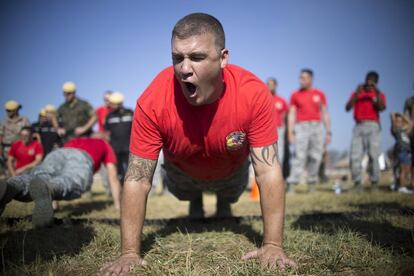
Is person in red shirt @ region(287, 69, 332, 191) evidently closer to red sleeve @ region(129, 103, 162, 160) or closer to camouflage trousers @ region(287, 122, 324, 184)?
camouflage trousers @ region(287, 122, 324, 184)

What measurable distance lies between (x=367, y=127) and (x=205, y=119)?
20.8 ft

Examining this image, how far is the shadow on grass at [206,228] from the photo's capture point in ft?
10.9

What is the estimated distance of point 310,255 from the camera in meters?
2.56

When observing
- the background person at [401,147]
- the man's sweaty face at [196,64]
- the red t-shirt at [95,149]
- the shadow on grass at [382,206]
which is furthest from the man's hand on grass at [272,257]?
the background person at [401,147]

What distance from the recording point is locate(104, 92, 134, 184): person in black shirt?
7.88 metres

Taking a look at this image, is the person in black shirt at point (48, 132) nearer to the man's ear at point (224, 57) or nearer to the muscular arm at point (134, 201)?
the muscular arm at point (134, 201)

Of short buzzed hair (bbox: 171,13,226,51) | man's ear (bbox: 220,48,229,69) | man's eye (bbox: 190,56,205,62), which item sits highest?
short buzzed hair (bbox: 171,13,226,51)

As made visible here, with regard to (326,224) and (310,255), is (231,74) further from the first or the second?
(326,224)

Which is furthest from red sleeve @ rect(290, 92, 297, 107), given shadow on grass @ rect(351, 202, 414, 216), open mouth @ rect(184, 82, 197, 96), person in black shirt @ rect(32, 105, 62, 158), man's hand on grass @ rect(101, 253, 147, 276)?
man's hand on grass @ rect(101, 253, 147, 276)

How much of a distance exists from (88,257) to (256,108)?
1.72 m

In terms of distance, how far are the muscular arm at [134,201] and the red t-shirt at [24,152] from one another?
6.56 m

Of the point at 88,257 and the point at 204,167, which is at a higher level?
the point at 204,167

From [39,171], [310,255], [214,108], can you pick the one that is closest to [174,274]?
[310,255]

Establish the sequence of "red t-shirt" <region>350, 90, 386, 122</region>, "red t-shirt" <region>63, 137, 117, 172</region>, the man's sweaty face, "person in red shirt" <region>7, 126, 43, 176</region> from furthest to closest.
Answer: "person in red shirt" <region>7, 126, 43, 176</region> → "red t-shirt" <region>350, 90, 386, 122</region> → "red t-shirt" <region>63, 137, 117, 172</region> → the man's sweaty face
